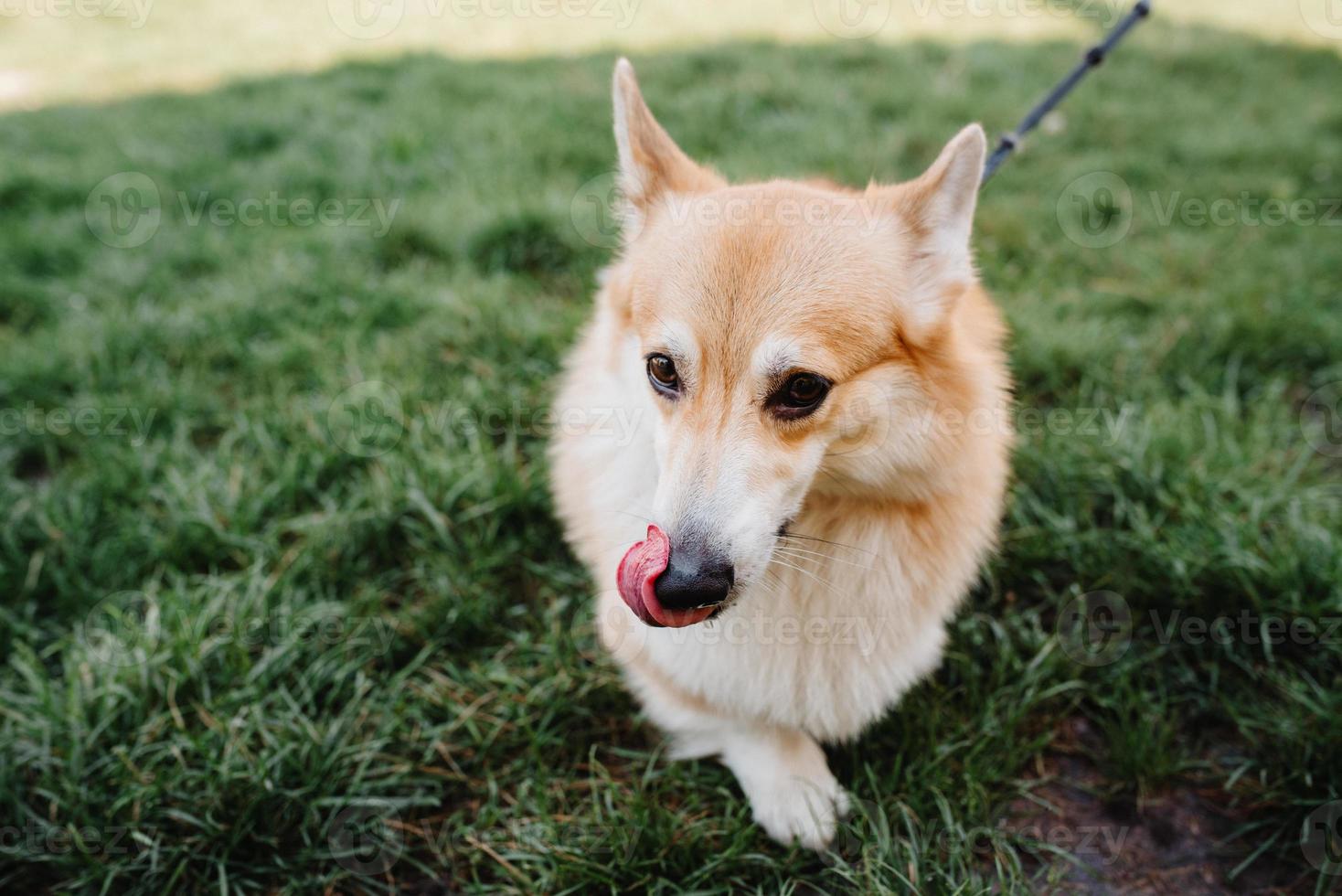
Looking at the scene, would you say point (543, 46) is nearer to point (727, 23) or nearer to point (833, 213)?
point (727, 23)

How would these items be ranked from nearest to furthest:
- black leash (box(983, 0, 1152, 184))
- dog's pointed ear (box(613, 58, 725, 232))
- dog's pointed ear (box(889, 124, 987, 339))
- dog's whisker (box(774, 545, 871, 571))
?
dog's pointed ear (box(889, 124, 987, 339)) < dog's whisker (box(774, 545, 871, 571)) < dog's pointed ear (box(613, 58, 725, 232)) < black leash (box(983, 0, 1152, 184))

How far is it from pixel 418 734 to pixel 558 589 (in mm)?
646

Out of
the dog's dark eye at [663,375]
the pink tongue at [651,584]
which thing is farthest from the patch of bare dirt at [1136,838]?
the dog's dark eye at [663,375]

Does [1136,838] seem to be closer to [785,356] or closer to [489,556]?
[785,356]

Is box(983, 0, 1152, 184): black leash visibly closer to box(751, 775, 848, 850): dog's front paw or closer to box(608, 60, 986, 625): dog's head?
box(608, 60, 986, 625): dog's head

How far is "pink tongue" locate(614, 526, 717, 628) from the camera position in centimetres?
157

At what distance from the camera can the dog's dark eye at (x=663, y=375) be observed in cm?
187

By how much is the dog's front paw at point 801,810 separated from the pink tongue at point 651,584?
73 cm

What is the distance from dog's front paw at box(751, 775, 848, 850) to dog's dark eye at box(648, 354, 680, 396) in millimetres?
1077

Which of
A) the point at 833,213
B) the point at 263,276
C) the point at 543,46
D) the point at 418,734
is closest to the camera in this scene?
the point at 833,213

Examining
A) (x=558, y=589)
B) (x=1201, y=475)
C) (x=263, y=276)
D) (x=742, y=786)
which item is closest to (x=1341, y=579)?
(x=1201, y=475)

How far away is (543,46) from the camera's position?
675 cm

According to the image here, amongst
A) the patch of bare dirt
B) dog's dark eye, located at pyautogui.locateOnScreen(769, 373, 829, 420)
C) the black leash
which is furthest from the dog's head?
the patch of bare dirt

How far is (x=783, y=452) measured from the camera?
5.74ft
